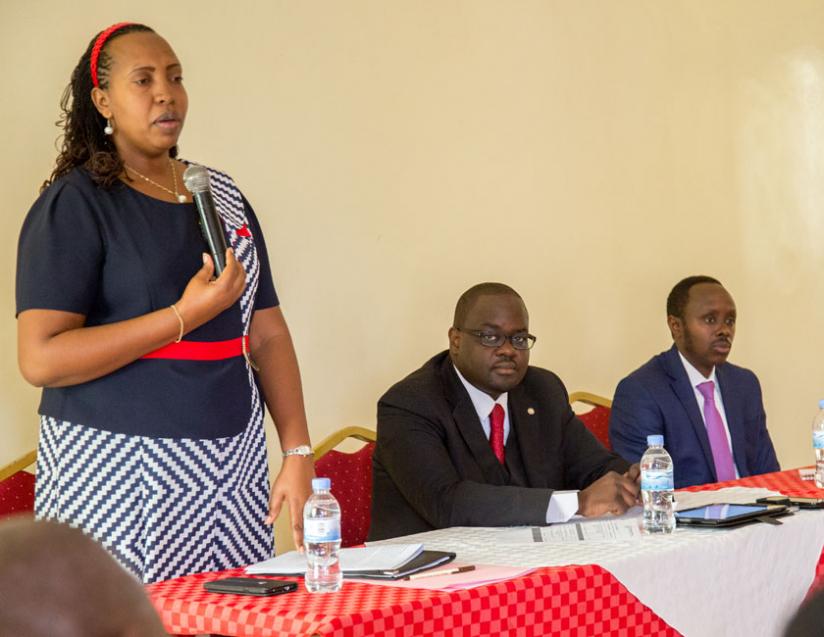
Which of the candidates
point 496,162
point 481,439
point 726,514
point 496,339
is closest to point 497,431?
point 481,439

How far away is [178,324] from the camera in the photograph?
229cm

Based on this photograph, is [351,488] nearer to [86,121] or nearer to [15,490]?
[15,490]

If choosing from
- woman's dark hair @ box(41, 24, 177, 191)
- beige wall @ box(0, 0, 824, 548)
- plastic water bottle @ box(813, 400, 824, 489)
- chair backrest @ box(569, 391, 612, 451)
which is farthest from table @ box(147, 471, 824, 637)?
chair backrest @ box(569, 391, 612, 451)

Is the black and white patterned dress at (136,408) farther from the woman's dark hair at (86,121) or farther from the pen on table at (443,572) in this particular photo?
the pen on table at (443,572)

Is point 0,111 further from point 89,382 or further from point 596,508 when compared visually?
point 596,508

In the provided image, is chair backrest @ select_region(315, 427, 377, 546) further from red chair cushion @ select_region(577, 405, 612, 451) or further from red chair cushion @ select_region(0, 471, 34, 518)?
red chair cushion @ select_region(577, 405, 612, 451)

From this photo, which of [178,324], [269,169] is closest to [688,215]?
[269,169]

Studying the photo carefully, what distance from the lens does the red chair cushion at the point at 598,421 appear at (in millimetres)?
5043

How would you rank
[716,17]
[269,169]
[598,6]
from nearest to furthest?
1. [269,169]
2. [598,6]
3. [716,17]

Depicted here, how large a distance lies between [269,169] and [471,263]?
1153mm

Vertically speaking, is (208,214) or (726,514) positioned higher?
(208,214)

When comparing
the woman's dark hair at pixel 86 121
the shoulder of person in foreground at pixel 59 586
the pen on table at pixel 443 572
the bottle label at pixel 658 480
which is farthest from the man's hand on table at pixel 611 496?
the shoulder of person in foreground at pixel 59 586

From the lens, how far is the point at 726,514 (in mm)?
2949

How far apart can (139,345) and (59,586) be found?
171 cm
